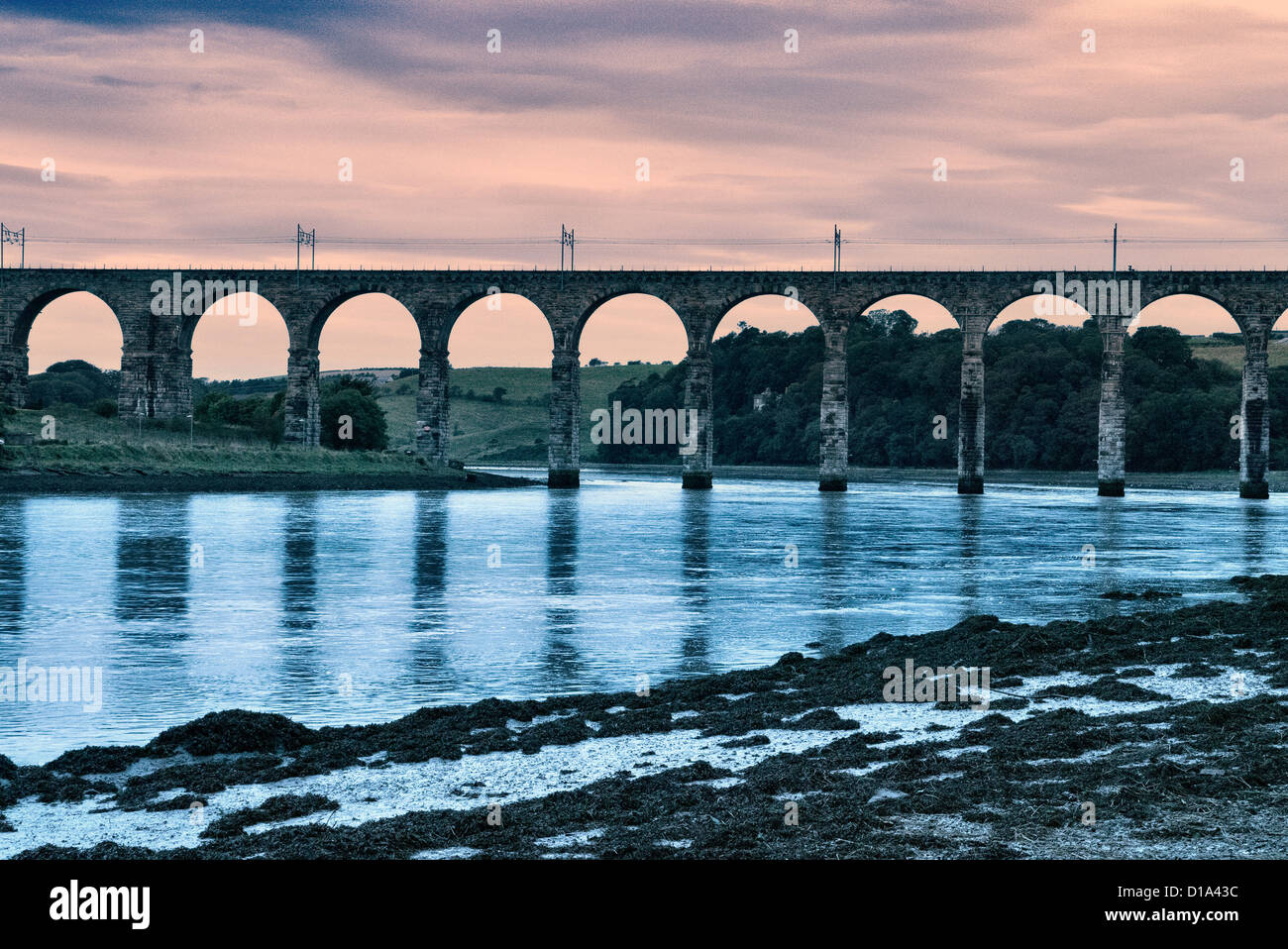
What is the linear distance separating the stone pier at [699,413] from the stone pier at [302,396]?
22277mm

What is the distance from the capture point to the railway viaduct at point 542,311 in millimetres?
79625

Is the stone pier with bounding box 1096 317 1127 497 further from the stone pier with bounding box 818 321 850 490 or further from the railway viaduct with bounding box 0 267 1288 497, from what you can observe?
the stone pier with bounding box 818 321 850 490

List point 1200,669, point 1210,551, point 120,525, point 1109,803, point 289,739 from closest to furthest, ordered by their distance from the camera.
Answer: point 1109,803 → point 289,739 → point 1200,669 → point 1210,551 → point 120,525

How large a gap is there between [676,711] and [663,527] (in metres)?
32.9

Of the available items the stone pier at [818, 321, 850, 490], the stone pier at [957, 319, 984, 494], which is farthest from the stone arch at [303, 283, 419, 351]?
the stone pier at [957, 319, 984, 494]

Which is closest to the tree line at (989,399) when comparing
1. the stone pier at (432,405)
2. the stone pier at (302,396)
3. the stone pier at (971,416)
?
the stone pier at (971,416)

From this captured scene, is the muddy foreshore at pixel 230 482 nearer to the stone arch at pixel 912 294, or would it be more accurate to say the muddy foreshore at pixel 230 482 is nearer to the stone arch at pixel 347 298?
the stone arch at pixel 347 298

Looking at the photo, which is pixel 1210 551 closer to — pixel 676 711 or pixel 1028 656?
pixel 1028 656

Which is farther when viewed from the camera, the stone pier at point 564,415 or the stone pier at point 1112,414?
the stone pier at point 564,415

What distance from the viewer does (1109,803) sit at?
27.8 ft

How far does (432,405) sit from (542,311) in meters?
8.77

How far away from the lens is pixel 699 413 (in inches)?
3233
